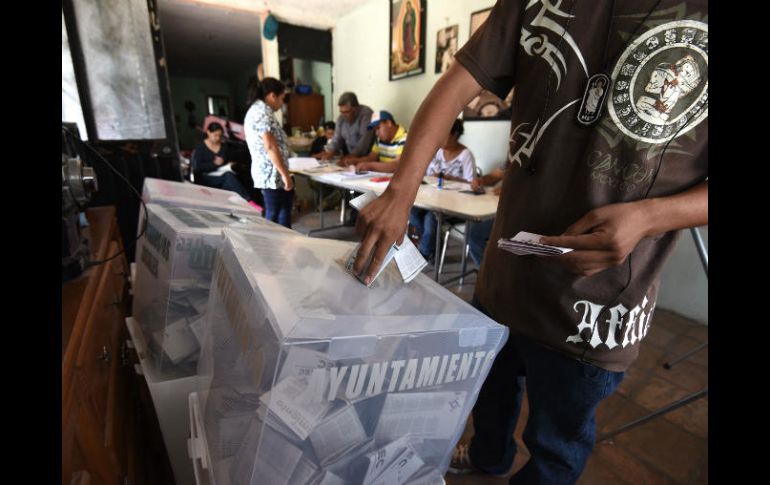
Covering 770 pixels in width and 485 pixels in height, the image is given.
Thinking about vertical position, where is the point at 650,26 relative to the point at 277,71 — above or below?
below

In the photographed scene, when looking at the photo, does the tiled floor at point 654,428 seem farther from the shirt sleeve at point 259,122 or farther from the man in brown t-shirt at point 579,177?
the shirt sleeve at point 259,122

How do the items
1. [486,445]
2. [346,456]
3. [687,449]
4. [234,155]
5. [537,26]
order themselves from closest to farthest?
1. [346,456]
2. [537,26]
3. [486,445]
4. [687,449]
5. [234,155]

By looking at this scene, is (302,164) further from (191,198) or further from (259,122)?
(191,198)

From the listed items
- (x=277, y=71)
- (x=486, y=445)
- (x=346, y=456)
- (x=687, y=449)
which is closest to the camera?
(x=346, y=456)

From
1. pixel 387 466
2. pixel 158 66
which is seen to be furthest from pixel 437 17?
pixel 387 466

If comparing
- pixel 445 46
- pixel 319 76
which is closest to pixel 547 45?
pixel 445 46

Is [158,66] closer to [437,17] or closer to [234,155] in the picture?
[234,155]

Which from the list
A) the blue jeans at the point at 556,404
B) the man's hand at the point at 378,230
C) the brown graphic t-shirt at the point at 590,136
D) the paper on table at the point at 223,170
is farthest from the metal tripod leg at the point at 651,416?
the paper on table at the point at 223,170

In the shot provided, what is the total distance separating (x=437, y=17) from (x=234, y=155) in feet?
8.08

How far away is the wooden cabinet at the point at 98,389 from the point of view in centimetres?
48

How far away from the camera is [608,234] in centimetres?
53

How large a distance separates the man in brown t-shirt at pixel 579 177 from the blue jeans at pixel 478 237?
1646mm

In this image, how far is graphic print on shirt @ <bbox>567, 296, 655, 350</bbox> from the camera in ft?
2.05

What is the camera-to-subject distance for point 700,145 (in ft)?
1.79
